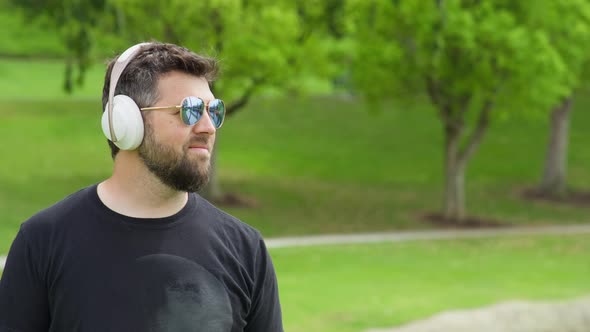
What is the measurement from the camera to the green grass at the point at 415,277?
13109 millimetres

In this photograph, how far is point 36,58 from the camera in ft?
217

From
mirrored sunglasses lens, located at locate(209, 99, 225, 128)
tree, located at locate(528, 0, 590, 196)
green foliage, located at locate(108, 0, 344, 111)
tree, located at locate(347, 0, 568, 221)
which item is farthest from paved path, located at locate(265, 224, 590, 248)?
mirrored sunglasses lens, located at locate(209, 99, 225, 128)

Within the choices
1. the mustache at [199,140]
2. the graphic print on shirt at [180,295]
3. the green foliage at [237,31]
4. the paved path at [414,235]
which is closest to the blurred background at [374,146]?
the green foliage at [237,31]

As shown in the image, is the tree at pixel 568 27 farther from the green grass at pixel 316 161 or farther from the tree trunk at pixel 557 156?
the tree trunk at pixel 557 156

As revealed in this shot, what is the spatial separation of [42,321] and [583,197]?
114 ft

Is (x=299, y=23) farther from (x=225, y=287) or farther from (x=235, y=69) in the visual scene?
(x=225, y=287)

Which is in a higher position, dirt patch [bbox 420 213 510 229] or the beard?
the beard

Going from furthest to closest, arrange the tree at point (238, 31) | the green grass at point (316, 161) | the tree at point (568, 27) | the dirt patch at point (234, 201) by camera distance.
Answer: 1. the dirt patch at point (234, 201)
2. the green grass at point (316, 161)
3. the tree at point (568, 27)
4. the tree at point (238, 31)

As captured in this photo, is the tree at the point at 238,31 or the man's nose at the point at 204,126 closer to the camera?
the man's nose at the point at 204,126

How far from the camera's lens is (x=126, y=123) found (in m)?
3.38

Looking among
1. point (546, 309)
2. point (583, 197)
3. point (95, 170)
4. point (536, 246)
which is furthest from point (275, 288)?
point (583, 197)

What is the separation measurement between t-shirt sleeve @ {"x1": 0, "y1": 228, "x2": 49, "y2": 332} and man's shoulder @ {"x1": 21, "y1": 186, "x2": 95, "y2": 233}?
57 mm

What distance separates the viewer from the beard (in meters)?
3.40

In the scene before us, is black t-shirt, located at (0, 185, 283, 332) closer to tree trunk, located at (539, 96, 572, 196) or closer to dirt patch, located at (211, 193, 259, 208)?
dirt patch, located at (211, 193, 259, 208)
